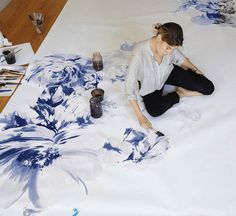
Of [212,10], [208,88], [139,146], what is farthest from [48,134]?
[212,10]

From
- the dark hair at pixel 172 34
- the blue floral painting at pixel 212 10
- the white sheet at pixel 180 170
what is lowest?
the white sheet at pixel 180 170

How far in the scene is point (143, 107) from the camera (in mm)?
1837

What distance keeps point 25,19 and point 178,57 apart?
1698mm

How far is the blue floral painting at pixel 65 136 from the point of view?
1.53 m

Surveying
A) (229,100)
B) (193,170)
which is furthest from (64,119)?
(229,100)

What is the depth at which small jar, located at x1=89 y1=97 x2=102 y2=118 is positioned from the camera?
1776mm

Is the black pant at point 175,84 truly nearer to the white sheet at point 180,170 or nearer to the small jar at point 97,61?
the white sheet at point 180,170

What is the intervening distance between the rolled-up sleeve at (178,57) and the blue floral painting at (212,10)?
2.75ft

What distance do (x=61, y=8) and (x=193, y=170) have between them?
2110 mm

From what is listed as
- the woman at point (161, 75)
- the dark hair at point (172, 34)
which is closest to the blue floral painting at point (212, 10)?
the woman at point (161, 75)

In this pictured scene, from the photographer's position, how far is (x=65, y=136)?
1.72 meters

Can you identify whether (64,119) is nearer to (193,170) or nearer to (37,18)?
(193,170)

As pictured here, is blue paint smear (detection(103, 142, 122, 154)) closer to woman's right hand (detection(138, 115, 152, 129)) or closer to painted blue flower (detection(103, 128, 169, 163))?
painted blue flower (detection(103, 128, 169, 163))

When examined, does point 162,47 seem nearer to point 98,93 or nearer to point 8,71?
point 98,93
